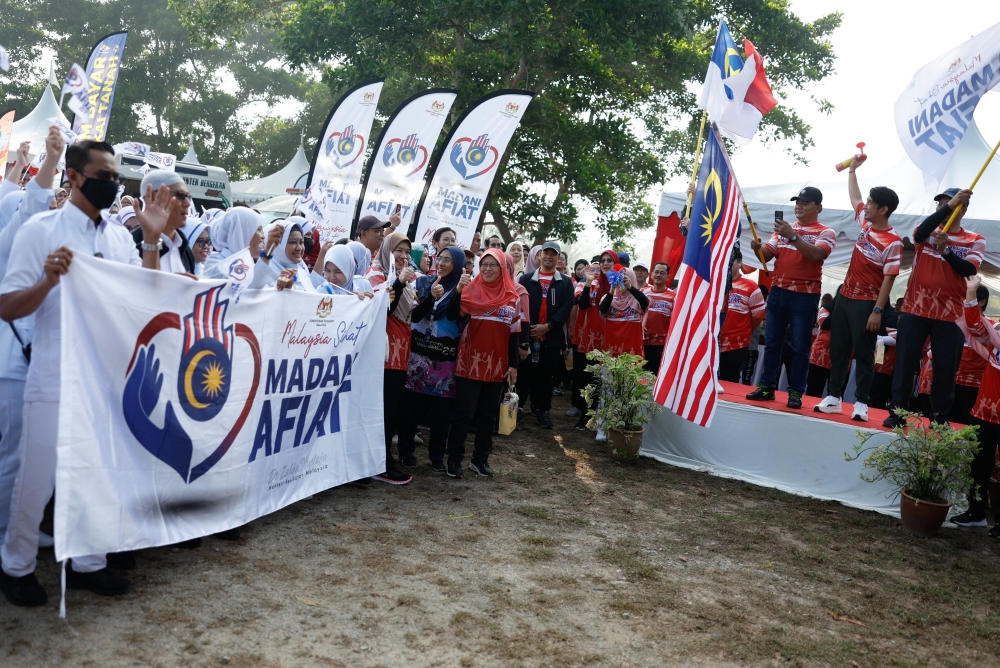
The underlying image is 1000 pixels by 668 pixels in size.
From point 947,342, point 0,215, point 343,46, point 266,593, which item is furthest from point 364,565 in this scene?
point 343,46

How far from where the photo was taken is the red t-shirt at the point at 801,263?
21.5 ft

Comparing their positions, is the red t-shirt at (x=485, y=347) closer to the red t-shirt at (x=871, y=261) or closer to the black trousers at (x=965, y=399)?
the red t-shirt at (x=871, y=261)

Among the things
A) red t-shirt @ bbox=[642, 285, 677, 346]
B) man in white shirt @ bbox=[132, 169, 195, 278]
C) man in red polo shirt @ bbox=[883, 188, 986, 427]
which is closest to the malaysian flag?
man in red polo shirt @ bbox=[883, 188, 986, 427]

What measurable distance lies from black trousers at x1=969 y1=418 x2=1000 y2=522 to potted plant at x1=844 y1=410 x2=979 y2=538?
7.1 inches

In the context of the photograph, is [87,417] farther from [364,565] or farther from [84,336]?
[364,565]

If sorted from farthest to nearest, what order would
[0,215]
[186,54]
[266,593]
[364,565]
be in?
[186,54] → [0,215] → [364,565] → [266,593]

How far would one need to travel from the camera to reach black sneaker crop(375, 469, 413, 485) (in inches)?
234

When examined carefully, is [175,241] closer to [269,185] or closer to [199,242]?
[199,242]

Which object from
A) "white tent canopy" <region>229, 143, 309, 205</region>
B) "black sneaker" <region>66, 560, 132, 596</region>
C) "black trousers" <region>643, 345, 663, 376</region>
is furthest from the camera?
"white tent canopy" <region>229, 143, 309, 205</region>

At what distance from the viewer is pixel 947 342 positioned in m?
6.12

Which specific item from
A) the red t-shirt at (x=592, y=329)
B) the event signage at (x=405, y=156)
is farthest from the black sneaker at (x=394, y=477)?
the event signage at (x=405, y=156)

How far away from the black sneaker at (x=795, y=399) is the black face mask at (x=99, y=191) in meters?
5.71

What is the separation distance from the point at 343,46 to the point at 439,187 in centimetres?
594

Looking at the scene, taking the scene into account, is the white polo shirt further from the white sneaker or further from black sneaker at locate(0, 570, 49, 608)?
the white sneaker
